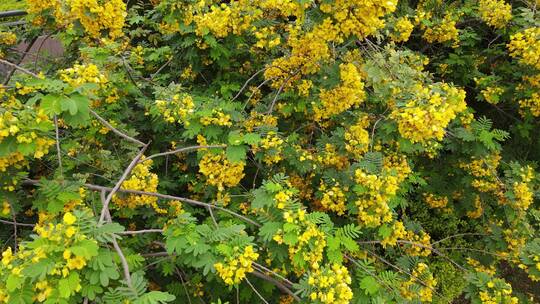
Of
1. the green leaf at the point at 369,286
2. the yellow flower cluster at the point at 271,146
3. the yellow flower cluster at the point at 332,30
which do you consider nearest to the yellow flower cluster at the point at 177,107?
the yellow flower cluster at the point at 271,146

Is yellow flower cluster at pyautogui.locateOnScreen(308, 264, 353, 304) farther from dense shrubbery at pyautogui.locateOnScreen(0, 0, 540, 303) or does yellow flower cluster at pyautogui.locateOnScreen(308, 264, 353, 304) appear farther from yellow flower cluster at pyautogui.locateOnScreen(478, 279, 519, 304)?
yellow flower cluster at pyautogui.locateOnScreen(478, 279, 519, 304)

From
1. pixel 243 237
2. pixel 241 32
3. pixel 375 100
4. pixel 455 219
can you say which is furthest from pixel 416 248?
pixel 455 219

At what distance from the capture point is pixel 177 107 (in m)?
3.33

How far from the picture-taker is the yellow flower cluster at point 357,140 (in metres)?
3.47

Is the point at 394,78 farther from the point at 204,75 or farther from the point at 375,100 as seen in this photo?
the point at 204,75

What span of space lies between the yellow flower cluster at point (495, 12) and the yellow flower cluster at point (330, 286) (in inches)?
147

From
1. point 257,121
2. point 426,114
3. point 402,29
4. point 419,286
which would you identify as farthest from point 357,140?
point 419,286

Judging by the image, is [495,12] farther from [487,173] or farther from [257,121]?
[257,121]

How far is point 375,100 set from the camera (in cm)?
373

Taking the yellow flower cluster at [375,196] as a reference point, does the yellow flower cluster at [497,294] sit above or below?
below

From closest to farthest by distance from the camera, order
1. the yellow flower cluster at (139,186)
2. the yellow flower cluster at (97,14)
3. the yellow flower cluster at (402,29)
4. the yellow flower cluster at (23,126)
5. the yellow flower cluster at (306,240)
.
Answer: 1. the yellow flower cluster at (23,126)
2. the yellow flower cluster at (306,240)
3. the yellow flower cluster at (139,186)
4. the yellow flower cluster at (97,14)
5. the yellow flower cluster at (402,29)

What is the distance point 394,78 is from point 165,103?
69.9 inches

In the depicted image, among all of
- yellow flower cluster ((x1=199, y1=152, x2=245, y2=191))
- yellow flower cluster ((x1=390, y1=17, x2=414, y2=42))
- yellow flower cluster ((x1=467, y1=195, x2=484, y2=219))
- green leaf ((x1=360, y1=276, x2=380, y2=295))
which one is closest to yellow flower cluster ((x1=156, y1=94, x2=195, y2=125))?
yellow flower cluster ((x1=199, y1=152, x2=245, y2=191))

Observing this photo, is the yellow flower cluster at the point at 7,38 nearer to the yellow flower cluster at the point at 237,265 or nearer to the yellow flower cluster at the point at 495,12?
the yellow flower cluster at the point at 237,265
